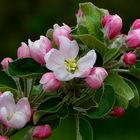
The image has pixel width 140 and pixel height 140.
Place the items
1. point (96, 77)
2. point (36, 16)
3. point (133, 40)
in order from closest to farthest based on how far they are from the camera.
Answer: point (96, 77) → point (133, 40) → point (36, 16)

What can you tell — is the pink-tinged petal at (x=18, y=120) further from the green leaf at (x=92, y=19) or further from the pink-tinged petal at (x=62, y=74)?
the green leaf at (x=92, y=19)

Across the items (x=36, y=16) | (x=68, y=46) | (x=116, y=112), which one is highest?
(x=68, y=46)

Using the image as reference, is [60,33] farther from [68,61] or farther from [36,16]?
[36,16]

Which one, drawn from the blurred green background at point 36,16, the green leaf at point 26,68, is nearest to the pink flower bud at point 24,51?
the green leaf at point 26,68

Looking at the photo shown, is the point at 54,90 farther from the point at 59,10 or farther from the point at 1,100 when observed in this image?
the point at 59,10

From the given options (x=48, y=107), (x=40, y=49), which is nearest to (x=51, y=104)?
(x=48, y=107)
